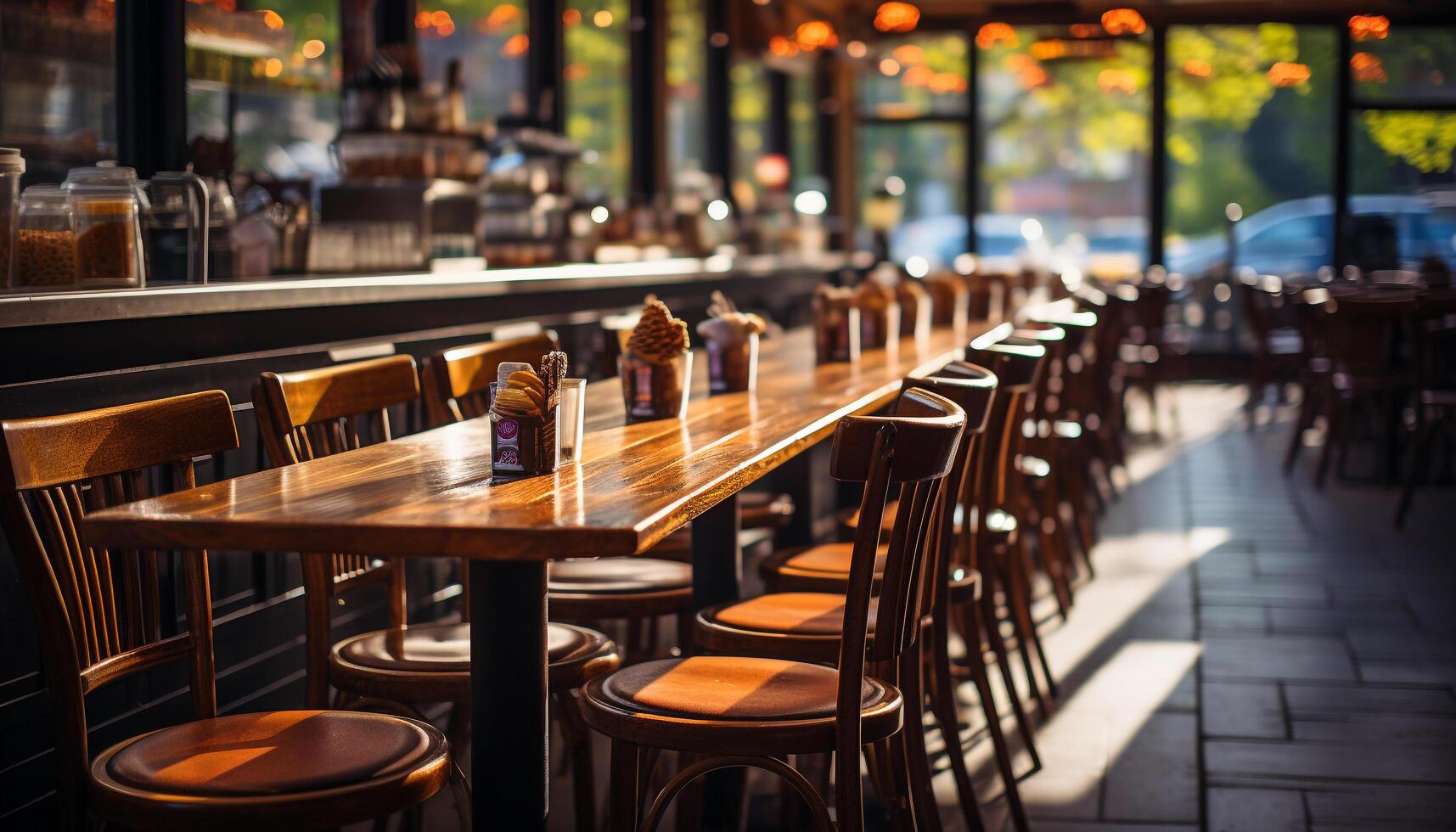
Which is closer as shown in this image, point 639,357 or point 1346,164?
point 639,357

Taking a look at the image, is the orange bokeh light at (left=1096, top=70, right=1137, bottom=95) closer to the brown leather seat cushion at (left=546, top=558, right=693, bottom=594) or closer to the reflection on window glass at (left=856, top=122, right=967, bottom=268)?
the reflection on window glass at (left=856, top=122, right=967, bottom=268)

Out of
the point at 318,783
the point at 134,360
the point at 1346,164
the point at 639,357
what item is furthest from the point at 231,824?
the point at 1346,164

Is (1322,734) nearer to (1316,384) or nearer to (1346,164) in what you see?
(1316,384)

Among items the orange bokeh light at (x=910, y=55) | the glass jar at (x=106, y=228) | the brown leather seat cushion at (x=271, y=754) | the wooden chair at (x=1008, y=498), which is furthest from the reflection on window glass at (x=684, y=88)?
the brown leather seat cushion at (x=271, y=754)

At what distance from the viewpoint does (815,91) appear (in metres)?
12.8

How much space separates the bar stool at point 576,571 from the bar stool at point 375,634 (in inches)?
5.5

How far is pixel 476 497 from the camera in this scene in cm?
186

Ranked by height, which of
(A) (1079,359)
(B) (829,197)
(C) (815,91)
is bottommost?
(A) (1079,359)

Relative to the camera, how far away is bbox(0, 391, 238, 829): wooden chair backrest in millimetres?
1882

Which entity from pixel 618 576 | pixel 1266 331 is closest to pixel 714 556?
pixel 618 576

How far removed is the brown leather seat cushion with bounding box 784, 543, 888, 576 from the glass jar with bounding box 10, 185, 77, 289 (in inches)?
57.8

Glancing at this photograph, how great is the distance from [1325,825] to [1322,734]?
0.62m

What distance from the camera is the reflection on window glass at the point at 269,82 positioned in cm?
463

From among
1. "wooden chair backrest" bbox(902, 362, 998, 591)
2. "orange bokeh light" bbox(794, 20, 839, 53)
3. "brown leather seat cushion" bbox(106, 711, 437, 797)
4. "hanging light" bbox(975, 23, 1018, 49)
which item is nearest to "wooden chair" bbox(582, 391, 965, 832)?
"wooden chair backrest" bbox(902, 362, 998, 591)
